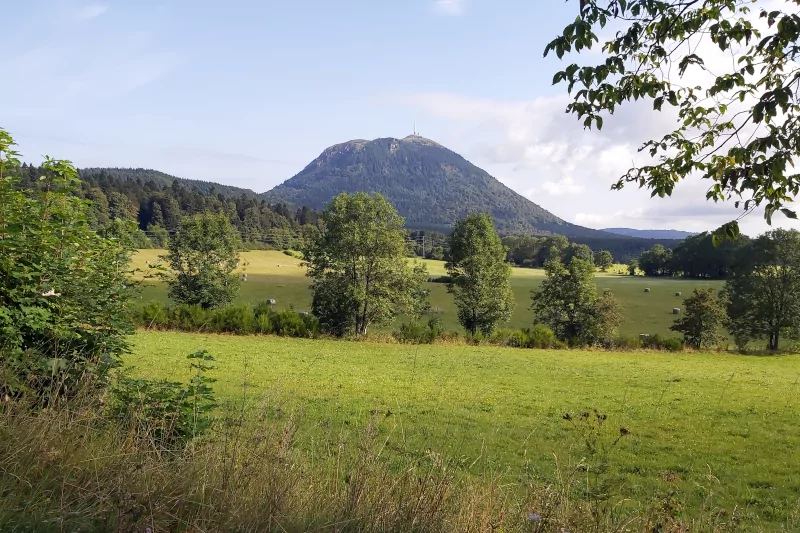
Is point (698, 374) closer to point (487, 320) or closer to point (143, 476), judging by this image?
point (487, 320)

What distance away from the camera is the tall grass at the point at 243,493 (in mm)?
2645

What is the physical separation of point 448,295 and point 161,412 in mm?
67455

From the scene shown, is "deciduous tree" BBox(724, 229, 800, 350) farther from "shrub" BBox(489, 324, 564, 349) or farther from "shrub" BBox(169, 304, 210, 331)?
"shrub" BBox(169, 304, 210, 331)

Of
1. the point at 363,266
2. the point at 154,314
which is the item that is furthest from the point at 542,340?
the point at 154,314

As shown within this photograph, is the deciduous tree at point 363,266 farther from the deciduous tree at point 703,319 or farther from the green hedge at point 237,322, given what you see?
the deciduous tree at point 703,319

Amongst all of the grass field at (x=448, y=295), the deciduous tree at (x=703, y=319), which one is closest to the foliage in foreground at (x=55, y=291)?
the deciduous tree at (x=703, y=319)

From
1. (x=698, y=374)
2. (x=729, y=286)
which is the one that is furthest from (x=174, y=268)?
(x=729, y=286)

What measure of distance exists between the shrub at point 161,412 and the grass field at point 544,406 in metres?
0.47

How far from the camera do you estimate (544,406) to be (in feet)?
44.6

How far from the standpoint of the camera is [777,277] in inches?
1545

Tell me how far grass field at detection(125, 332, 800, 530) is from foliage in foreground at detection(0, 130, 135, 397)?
1178 millimetres

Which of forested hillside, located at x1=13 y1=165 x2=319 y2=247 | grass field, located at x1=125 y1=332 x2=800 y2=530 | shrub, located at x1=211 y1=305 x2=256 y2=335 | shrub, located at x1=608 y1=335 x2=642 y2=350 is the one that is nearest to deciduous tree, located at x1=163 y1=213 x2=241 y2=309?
shrub, located at x1=211 y1=305 x2=256 y2=335

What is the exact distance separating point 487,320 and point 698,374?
754 inches

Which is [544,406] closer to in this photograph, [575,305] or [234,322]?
[234,322]
